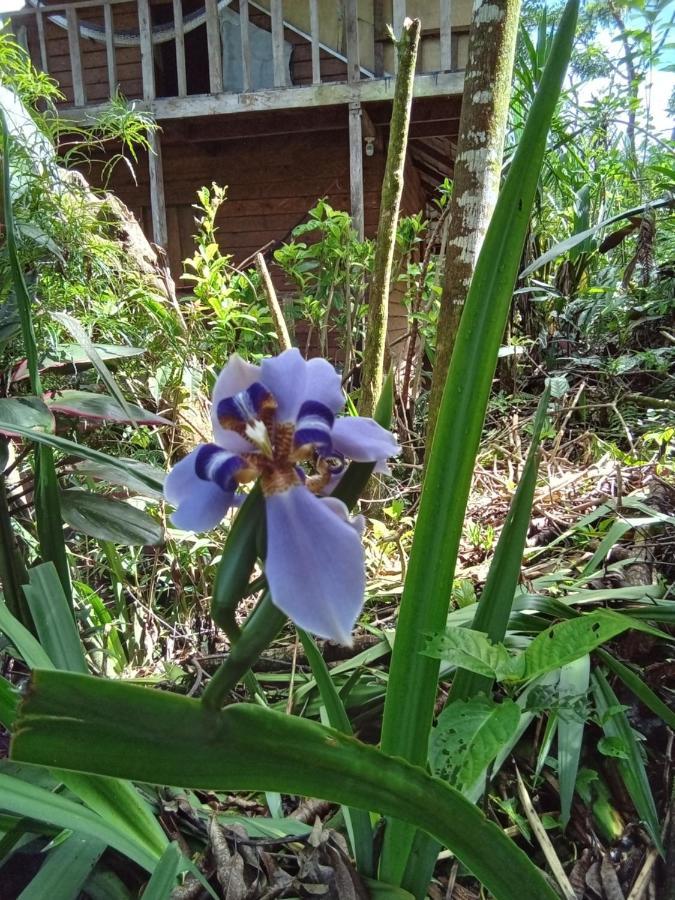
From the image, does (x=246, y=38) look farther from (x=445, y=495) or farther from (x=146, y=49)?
(x=445, y=495)

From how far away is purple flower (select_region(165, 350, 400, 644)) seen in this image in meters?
0.32

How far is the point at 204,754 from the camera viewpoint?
0.35 meters

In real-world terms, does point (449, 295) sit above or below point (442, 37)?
below

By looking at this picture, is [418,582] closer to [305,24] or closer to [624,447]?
[624,447]

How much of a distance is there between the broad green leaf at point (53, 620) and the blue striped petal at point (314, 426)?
483mm

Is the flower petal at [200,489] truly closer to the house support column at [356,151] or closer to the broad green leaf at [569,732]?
the broad green leaf at [569,732]

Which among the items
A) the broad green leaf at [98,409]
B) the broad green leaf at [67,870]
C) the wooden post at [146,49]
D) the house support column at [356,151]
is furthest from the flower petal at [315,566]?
the wooden post at [146,49]

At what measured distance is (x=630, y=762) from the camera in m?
0.79

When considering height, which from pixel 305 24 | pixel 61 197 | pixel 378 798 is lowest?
pixel 378 798

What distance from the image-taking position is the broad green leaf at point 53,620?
2.29 ft

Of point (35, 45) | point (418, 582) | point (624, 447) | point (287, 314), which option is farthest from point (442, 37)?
point (418, 582)

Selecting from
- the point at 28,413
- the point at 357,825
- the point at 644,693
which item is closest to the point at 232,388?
the point at 357,825

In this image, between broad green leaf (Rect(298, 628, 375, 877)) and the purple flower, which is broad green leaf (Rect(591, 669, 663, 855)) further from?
the purple flower

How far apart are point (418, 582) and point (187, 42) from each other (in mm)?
8148
